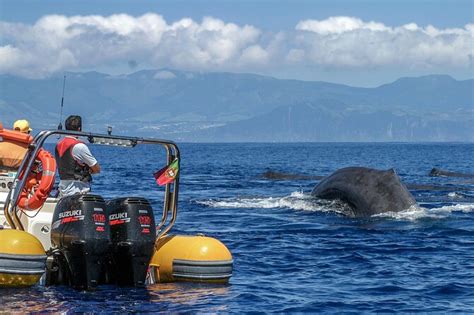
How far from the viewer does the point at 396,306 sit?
13500 millimetres

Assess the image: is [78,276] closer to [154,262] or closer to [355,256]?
[154,262]

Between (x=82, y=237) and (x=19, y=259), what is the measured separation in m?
0.93

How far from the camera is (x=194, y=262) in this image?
14172 millimetres

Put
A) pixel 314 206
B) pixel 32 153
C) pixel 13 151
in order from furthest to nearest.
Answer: pixel 314 206, pixel 13 151, pixel 32 153

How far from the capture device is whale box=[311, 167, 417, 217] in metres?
25.0

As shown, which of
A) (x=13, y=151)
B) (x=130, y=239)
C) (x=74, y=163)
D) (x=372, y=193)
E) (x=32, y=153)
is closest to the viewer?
(x=32, y=153)

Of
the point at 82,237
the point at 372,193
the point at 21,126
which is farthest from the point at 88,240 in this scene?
the point at 372,193

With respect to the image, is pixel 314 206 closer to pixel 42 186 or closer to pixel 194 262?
pixel 194 262

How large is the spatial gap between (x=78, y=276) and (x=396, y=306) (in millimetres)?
4692

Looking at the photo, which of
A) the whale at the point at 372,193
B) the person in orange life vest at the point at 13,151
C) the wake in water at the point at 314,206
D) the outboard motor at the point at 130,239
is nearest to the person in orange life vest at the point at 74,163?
the outboard motor at the point at 130,239

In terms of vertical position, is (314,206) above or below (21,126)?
below

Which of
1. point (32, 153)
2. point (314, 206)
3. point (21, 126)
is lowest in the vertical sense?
point (314, 206)

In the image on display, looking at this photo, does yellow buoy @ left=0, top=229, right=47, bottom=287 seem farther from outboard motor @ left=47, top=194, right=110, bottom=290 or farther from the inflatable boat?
outboard motor @ left=47, top=194, right=110, bottom=290

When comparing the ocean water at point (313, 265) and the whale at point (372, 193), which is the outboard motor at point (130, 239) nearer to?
the ocean water at point (313, 265)
